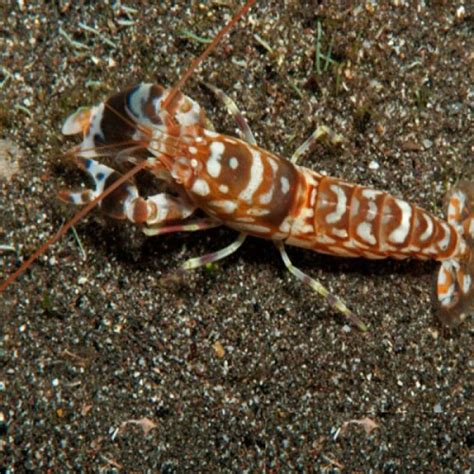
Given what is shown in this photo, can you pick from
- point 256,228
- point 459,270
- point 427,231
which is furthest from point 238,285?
point 459,270

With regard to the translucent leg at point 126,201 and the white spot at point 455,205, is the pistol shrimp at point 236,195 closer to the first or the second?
the translucent leg at point 126,201

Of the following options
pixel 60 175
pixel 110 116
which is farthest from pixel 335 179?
pixel 60 175

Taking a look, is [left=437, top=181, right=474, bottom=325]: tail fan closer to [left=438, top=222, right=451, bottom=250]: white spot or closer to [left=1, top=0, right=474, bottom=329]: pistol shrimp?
[left=1, top=0, right=474, bottom=329]: pistol shrimp

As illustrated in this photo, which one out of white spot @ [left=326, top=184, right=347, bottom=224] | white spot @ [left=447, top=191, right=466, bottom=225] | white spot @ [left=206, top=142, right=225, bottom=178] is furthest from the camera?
white spot @ [left=447, top=191, right=466, bottom=225]

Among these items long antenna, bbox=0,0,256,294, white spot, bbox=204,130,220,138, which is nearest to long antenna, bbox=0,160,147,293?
long antenna, bbox=0,0,256,294

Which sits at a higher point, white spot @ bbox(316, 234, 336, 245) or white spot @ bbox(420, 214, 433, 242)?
white spot @ bbox(420, 214, 433, 242)

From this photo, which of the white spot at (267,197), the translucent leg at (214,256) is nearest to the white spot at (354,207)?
the white spot at (267,197)
